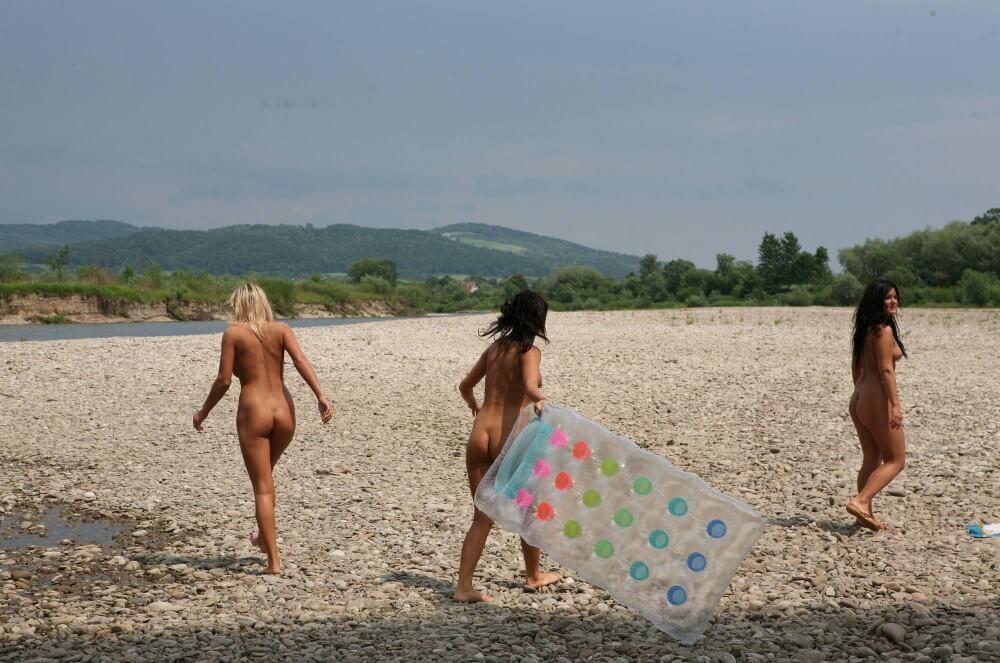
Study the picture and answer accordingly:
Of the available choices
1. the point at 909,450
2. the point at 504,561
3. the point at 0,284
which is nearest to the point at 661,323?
the point at 909,450

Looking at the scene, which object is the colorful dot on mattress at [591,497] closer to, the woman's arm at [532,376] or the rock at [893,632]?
the woman's arm at [532,376]

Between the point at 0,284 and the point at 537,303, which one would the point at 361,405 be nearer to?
the point at 537,303

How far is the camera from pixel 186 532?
7.96m

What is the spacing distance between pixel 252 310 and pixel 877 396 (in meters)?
4.72

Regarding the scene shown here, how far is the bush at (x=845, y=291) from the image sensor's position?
151ft

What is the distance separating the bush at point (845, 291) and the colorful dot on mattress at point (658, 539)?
142ft

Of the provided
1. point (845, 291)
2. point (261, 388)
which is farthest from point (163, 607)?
point (845, 291)

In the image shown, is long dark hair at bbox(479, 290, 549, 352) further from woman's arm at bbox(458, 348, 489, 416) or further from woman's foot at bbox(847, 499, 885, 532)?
woman's foot at bbox(847, 499, 885, 532)

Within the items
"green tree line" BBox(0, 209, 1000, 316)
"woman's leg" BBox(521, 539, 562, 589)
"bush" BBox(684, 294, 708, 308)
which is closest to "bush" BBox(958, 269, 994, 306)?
"green tree line" BBox(0, 209, 1000, 316)

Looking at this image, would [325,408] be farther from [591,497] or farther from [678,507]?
[678,507]

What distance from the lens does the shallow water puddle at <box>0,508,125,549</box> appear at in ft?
25.3

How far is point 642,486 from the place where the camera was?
5297 mm

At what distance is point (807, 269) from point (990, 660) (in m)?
55.3

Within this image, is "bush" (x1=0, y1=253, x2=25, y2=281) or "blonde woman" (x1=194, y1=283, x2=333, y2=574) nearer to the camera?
"blonde woman" (x1=194, y1=283, x2=333, y2=574)
